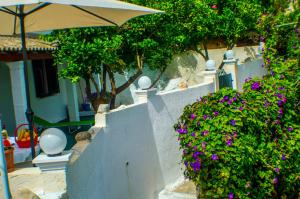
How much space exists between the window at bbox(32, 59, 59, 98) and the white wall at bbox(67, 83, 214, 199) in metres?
6.80

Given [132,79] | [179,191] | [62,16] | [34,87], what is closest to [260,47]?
[132,79]

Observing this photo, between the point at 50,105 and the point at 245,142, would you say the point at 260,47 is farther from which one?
the point at 245,142

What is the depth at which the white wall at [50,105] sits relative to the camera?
1320 centimetres

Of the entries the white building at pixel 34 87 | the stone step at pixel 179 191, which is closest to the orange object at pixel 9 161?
the stone step at pixel 179 191

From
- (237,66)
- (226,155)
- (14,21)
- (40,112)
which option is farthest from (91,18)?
(40,112)

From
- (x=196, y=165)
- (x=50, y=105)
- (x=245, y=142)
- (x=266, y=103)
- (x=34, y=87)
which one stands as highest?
(x=34, y=87)

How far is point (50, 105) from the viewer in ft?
47.2

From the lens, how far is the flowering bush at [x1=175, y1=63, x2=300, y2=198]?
18.7ft

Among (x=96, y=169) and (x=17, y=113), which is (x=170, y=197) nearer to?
(x=96, y=169)

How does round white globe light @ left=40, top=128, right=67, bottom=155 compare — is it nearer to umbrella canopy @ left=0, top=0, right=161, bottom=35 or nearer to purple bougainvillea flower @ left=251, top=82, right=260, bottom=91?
umbrella canopy @ left=0, top=0, right=161, bottom=35

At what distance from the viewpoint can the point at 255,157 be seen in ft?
19.5

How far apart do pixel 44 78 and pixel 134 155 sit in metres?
8.53

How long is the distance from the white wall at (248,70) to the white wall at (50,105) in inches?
268

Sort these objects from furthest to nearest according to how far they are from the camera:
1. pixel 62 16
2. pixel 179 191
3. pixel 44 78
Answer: pixel 44 78 → pixel 179 191 → pixel 62 16
